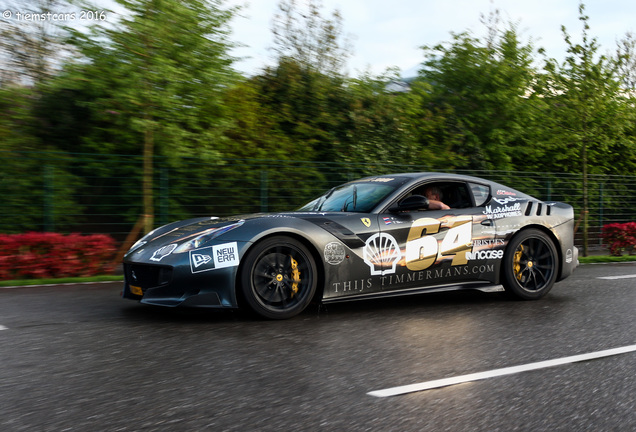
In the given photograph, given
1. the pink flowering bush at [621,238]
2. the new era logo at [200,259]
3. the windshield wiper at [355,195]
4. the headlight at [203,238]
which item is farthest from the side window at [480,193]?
the pink flowering bush at [621,238]

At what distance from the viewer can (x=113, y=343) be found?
474 cm

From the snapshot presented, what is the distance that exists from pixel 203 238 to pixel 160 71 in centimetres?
595

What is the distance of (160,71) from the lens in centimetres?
1070

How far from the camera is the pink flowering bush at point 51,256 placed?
905 cm

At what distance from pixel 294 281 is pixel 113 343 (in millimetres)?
1690

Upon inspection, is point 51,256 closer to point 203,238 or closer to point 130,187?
point 130,187

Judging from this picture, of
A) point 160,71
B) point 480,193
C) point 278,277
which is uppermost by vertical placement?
point 160,71

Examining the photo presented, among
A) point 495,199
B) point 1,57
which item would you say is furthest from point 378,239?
point 1,57

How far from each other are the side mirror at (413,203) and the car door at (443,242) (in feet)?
0.35

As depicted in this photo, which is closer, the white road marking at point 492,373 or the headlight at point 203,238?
the white road marking at point 492,373

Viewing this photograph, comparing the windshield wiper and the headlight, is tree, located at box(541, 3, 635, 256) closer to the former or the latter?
the windshield wiper

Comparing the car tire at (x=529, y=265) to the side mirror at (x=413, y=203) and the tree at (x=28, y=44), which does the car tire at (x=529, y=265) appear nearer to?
the side mirror at (x=413, y=203)

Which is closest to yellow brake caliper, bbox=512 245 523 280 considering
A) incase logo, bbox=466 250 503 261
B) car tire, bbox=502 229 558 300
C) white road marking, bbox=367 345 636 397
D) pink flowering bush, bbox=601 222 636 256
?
car tire, bbox=502 229 558 300

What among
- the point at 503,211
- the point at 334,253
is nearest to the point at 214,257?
the point at 334,253
